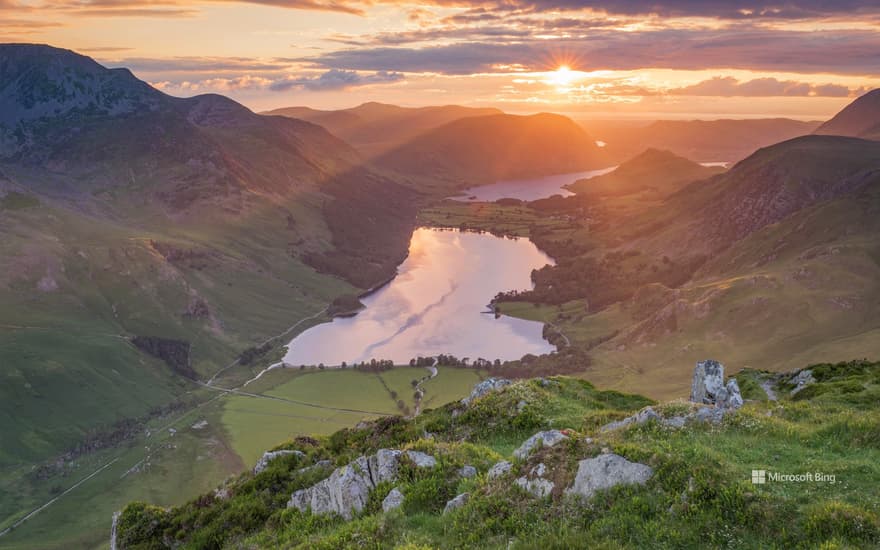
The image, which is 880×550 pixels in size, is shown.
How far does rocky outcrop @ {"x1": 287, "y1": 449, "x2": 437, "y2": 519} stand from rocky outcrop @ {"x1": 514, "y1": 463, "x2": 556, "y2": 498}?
15.4ft

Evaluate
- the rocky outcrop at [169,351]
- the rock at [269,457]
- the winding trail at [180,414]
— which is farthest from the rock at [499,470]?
the rocky outcrop at [169,351]

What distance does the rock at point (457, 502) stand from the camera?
21953mm

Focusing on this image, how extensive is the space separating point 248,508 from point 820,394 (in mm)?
36311

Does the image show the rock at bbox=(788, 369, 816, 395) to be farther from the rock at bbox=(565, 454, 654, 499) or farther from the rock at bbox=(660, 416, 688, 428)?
the rock at bbox=(565, 454, 654, 499)

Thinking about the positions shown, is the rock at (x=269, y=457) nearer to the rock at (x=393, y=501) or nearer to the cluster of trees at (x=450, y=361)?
the rock at (x=393, y=501)

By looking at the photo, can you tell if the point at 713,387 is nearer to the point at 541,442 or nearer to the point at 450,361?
the point at 541,442

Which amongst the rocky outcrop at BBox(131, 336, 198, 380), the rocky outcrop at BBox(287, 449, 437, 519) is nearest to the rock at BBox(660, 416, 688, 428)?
the rocky outcrop at BBox(287, 449, 437, 519)

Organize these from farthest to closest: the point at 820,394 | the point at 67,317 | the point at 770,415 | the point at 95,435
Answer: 1. the point at 67,317
2. the point at 95,435
3. the point at 820,394
4. the point at 770,415

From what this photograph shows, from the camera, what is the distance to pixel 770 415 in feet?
93.0

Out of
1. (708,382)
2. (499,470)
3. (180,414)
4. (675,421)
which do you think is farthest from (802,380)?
(180,414)

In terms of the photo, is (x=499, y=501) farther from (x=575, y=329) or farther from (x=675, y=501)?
(x=575, y=329)

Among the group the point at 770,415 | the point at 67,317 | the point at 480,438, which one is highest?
the point at 770,415

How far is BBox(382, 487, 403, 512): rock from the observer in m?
23.1

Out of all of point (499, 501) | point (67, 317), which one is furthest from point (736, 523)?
point (67, 317)
